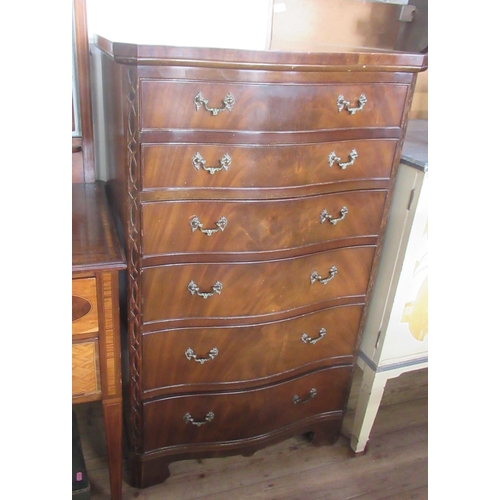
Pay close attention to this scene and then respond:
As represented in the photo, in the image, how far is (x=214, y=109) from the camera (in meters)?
0.99

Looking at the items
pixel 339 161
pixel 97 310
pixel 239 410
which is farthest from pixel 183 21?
pixel 239 410

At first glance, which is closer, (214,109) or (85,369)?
(214,109)

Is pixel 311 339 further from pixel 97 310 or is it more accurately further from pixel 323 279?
pixel 97 310

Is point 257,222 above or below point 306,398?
above

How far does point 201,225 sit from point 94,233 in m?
0.27

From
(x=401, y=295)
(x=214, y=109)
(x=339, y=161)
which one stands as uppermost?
(x=214, y=109)

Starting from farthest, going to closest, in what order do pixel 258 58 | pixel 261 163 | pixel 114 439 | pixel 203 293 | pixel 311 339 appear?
pixel 311 339, pixel 114 439, pixel 203 293, pixel 261 163, pixel 258 58

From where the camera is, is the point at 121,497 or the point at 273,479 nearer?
the point at 121,497

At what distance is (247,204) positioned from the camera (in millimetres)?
1122

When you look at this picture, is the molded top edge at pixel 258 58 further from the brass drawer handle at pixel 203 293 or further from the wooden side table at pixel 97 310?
the brass drawer handle at pixel 203 293

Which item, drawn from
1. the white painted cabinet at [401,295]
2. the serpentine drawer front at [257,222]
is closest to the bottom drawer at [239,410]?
the white painted cabinet at [401,295]

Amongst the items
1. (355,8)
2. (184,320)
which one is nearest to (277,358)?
(184,320)

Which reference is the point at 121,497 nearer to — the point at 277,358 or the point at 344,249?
the point at 277,358
